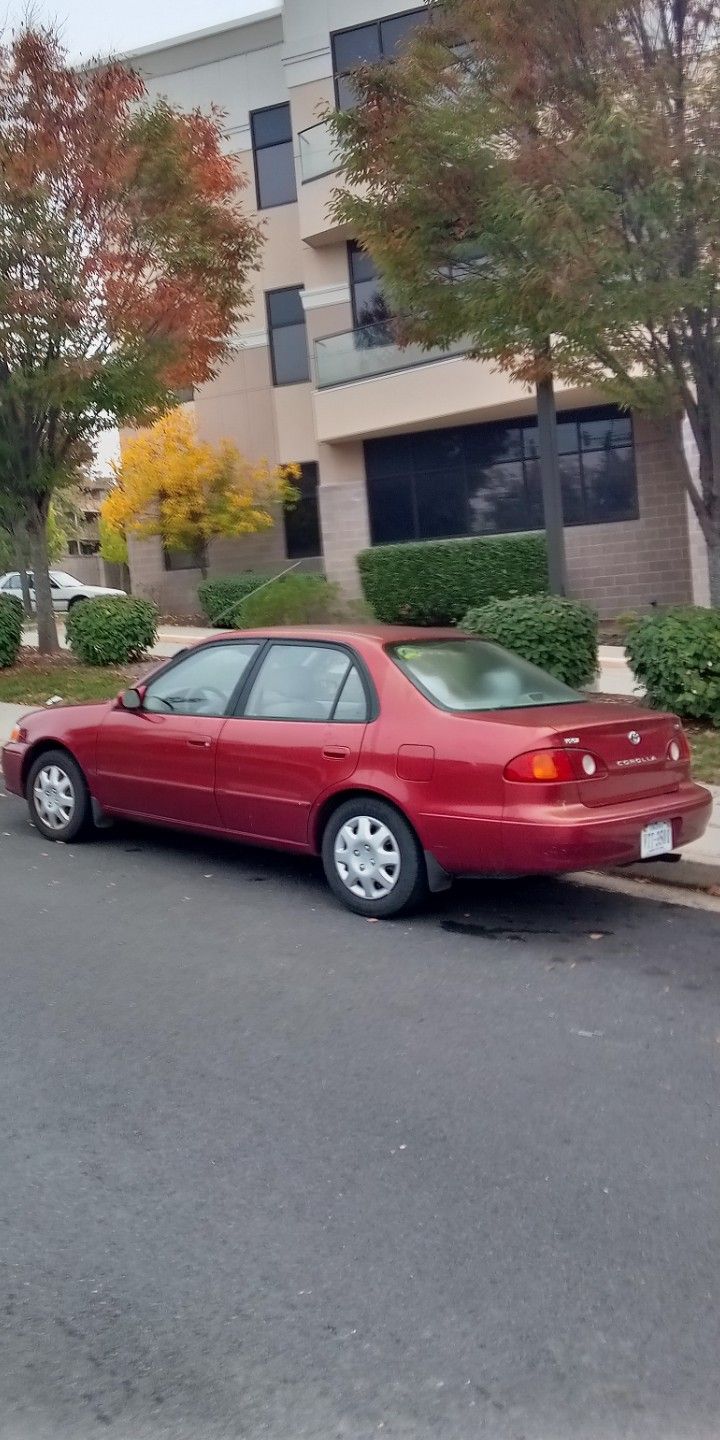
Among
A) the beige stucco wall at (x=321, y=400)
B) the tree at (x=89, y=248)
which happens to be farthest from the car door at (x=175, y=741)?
the beige stucco wall at (x=321, y=400)

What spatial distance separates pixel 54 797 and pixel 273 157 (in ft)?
61.8

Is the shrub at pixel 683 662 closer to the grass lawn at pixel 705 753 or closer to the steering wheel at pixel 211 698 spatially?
the grass lawn at pixel 705 753

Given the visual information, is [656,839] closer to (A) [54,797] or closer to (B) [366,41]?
(A) [54,797]

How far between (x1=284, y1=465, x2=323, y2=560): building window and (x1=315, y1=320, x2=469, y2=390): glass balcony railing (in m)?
2.87

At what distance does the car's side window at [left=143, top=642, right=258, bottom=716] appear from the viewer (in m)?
7.30

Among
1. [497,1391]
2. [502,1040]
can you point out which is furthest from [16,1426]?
[502,1040]

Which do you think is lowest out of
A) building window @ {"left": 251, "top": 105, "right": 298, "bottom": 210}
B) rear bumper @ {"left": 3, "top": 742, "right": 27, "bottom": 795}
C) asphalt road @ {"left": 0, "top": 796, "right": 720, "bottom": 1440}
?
asphalt road @ {"left": 0, "top": 796, "right": 720, "bottom": 1440}

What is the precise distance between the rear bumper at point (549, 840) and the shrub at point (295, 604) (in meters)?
6.21

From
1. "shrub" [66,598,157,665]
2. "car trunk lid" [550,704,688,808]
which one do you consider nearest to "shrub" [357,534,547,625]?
"shrub" [66,598,157,665]

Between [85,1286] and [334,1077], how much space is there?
4.60 feet

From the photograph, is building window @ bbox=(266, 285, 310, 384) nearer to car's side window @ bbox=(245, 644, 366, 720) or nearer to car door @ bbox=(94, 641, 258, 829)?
car door @ bbox=(94, 641, 258, 829)

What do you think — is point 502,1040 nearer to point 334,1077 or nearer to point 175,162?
point 334,1077

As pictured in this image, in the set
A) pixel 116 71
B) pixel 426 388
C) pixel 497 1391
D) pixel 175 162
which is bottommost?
pixel 497 1391

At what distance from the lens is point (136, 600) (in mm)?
15625
